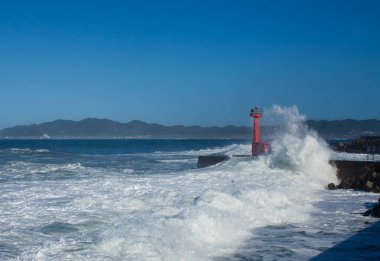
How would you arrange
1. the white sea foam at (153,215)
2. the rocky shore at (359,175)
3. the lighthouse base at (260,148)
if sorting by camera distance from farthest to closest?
the lighthouse base at (260,148) → the rocky shore at (359,175) → the white sea foam at (153,215)

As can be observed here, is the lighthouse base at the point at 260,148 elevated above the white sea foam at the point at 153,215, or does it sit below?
above

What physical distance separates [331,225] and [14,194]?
7535 mm

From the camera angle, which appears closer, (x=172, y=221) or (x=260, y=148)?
(x=172, y=221)

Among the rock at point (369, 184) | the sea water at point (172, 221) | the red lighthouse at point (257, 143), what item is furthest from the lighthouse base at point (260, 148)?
the rock at point (369, 184)

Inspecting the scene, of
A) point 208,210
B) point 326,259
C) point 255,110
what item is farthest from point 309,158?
point 326,259

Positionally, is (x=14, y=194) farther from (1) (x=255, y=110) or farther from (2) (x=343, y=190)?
(1) (x=255, y=110)

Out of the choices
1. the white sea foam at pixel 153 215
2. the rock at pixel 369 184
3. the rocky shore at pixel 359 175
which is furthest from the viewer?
the rocky shore at pixel 359 175

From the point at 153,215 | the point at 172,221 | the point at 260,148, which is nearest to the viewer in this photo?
the point at 172,221

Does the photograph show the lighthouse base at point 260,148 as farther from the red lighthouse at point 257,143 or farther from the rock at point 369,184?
the rock at point 369,184

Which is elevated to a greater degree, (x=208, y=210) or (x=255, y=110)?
(x=255, y=110)

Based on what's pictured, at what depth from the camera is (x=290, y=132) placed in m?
22.9

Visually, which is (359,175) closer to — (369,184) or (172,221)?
(369,184)

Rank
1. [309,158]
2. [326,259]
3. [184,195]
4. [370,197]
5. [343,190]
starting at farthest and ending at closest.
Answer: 1. [309,158]
2. [343,190]
3. [370,197]
4. [184,195]
5. [326,259]

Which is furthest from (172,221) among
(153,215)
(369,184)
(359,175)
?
(359,175)
